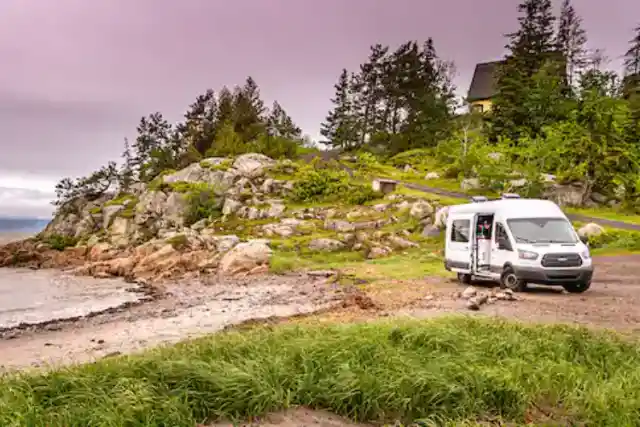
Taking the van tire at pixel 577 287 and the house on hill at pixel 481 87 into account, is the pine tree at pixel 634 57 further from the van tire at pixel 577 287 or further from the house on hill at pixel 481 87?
the van tire at pixel 577 287

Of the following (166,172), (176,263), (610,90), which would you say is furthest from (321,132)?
(176,263)

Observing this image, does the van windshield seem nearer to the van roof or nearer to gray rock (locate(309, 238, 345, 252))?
the van roof

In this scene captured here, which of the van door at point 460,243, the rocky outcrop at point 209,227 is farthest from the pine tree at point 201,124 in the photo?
the van door at point 460,243

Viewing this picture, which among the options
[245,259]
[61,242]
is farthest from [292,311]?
[61,242]

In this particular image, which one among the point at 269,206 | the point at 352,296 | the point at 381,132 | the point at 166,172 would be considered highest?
the point at 381,132

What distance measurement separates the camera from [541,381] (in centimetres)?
671

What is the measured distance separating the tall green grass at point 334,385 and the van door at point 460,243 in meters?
11.5

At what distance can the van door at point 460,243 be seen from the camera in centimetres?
1946

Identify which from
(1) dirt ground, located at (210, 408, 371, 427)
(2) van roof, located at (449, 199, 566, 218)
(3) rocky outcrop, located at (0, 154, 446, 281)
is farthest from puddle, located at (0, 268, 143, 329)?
(1) dirt ground, located at (210, 408, 371, 427)

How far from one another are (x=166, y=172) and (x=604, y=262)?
159ft

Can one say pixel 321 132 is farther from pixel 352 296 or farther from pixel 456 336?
pixel 456 336

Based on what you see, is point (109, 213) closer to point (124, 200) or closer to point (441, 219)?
point (124, 200)

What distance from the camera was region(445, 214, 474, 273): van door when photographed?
63.8 ft

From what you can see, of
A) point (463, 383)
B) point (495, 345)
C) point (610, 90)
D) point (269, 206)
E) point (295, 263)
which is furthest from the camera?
point (610, 90)
